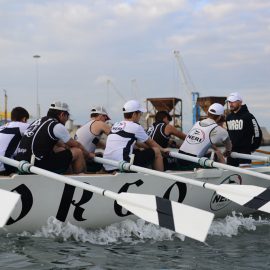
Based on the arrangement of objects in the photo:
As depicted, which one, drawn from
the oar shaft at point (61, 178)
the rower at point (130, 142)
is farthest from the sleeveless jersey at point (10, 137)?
the rower at point (130, 142)

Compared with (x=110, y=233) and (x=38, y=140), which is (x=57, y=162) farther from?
(x=110, y=233)

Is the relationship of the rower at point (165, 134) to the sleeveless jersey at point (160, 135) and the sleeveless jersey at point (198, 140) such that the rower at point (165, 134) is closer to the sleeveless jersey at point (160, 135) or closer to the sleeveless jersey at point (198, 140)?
the sleeveless jersey at point (160, 135)

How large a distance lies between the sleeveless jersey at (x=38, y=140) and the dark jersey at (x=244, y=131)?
5296 millimetres

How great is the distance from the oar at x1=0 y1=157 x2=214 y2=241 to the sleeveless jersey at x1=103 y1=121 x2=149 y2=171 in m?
2.15

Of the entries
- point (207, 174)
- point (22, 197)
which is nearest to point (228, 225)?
point (207, 174)

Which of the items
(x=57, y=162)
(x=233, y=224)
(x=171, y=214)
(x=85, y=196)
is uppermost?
(x=57, y=162)

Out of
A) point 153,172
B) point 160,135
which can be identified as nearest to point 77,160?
point 153,172

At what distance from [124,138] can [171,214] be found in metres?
2.68

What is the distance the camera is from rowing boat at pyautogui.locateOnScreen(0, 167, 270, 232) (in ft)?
27.1

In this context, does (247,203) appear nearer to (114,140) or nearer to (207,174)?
(207,174)

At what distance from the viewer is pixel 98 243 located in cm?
830

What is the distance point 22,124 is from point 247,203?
13.7 feet

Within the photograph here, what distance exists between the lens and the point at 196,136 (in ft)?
37.4

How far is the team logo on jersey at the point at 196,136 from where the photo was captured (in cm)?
1129
